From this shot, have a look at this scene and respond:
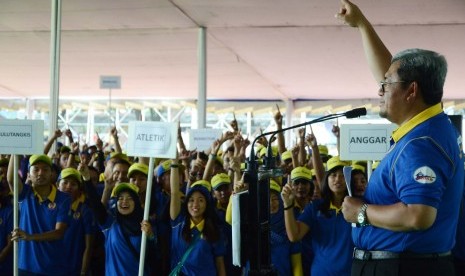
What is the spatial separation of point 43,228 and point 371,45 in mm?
3316

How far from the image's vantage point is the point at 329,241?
4758mm

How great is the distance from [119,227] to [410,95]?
124 inches

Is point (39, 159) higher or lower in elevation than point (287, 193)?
higher

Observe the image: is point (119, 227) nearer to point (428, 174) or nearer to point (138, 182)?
point (138, 182)

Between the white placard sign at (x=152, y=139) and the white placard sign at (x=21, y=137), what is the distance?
72 cm

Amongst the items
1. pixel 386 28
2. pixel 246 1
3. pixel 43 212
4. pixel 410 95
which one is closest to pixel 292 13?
pixel 246 1

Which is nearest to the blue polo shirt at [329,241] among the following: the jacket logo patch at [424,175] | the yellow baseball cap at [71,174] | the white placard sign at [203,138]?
the yellow baseball cap at [71,174]

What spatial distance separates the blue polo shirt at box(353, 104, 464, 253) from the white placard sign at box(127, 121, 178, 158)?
2569 millimetres

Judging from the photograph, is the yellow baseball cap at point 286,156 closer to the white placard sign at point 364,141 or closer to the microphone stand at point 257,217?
the white placard sign at point 364,141

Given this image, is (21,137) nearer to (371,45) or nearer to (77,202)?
(77,202)

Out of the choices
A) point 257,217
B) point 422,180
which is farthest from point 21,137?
point 422,180

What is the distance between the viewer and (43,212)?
17.6ft

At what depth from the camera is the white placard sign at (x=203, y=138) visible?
7.62 metres

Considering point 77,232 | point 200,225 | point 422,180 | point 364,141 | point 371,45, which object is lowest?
point 77,232
